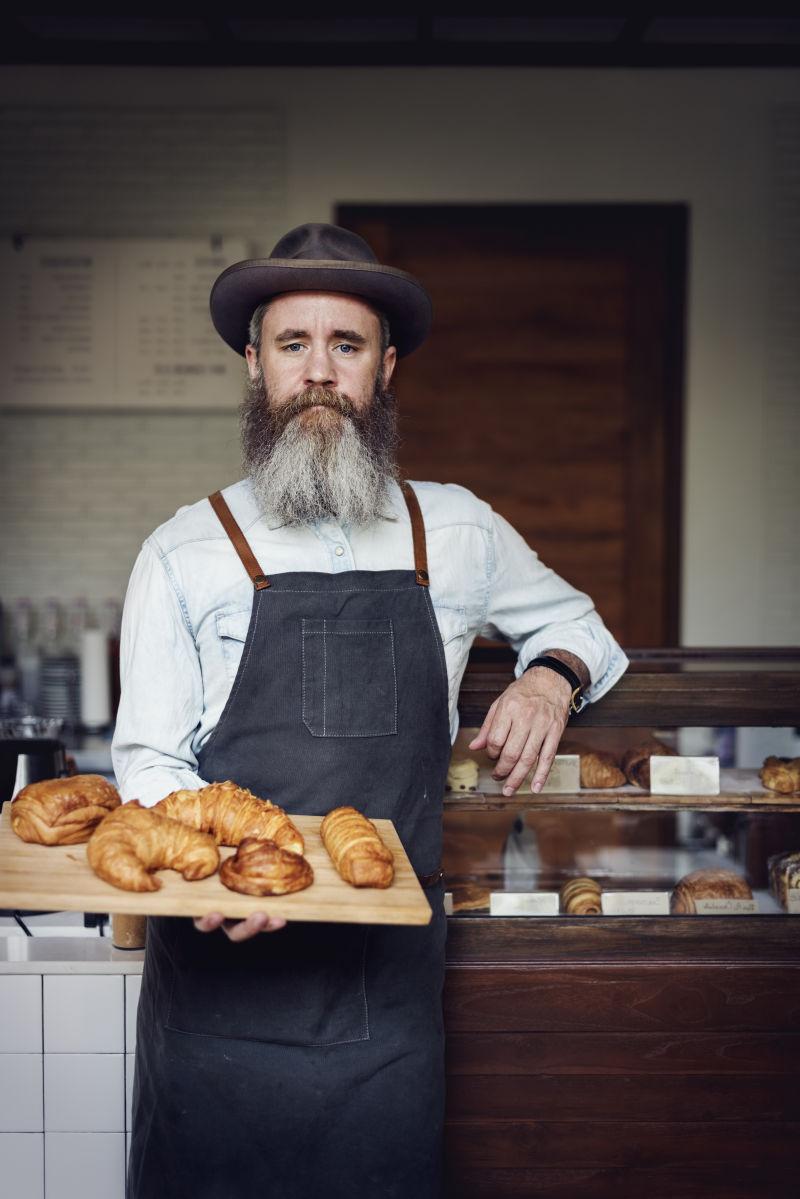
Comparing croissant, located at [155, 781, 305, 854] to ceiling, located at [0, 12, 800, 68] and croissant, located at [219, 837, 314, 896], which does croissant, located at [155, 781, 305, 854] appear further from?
ceiling, located at [0, 12, 800, 68]

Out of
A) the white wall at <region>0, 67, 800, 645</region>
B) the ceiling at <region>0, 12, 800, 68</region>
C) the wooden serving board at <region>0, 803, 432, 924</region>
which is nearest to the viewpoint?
the wooden serving board at <region>0, 803, 432, 924</region>

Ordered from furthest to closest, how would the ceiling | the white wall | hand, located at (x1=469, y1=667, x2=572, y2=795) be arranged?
the white wall
the ceiling
hand, located at (x1=469, y1=667, x2=572, y2=795)

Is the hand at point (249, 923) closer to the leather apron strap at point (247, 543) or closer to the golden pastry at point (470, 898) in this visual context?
the leather apron strap at point (247, 543)

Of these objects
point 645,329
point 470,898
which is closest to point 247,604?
point 470,898

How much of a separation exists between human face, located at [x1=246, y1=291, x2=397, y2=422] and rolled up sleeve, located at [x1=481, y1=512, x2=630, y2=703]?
369 mm

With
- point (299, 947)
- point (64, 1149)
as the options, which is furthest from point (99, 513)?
point (299, 947)

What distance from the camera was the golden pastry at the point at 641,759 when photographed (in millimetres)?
1947

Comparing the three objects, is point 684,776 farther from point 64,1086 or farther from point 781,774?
point 64,1086

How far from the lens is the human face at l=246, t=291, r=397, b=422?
1742mm

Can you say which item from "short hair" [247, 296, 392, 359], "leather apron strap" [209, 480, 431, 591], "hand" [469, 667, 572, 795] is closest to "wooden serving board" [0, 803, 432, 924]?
"hand" [469, 667, 572, 795]

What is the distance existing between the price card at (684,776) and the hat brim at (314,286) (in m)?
0.94

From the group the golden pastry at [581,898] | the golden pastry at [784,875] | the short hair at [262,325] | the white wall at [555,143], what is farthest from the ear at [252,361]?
the white wall at [555,143]

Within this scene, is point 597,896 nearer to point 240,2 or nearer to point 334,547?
point 334,547

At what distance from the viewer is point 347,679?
1632 millimetres
